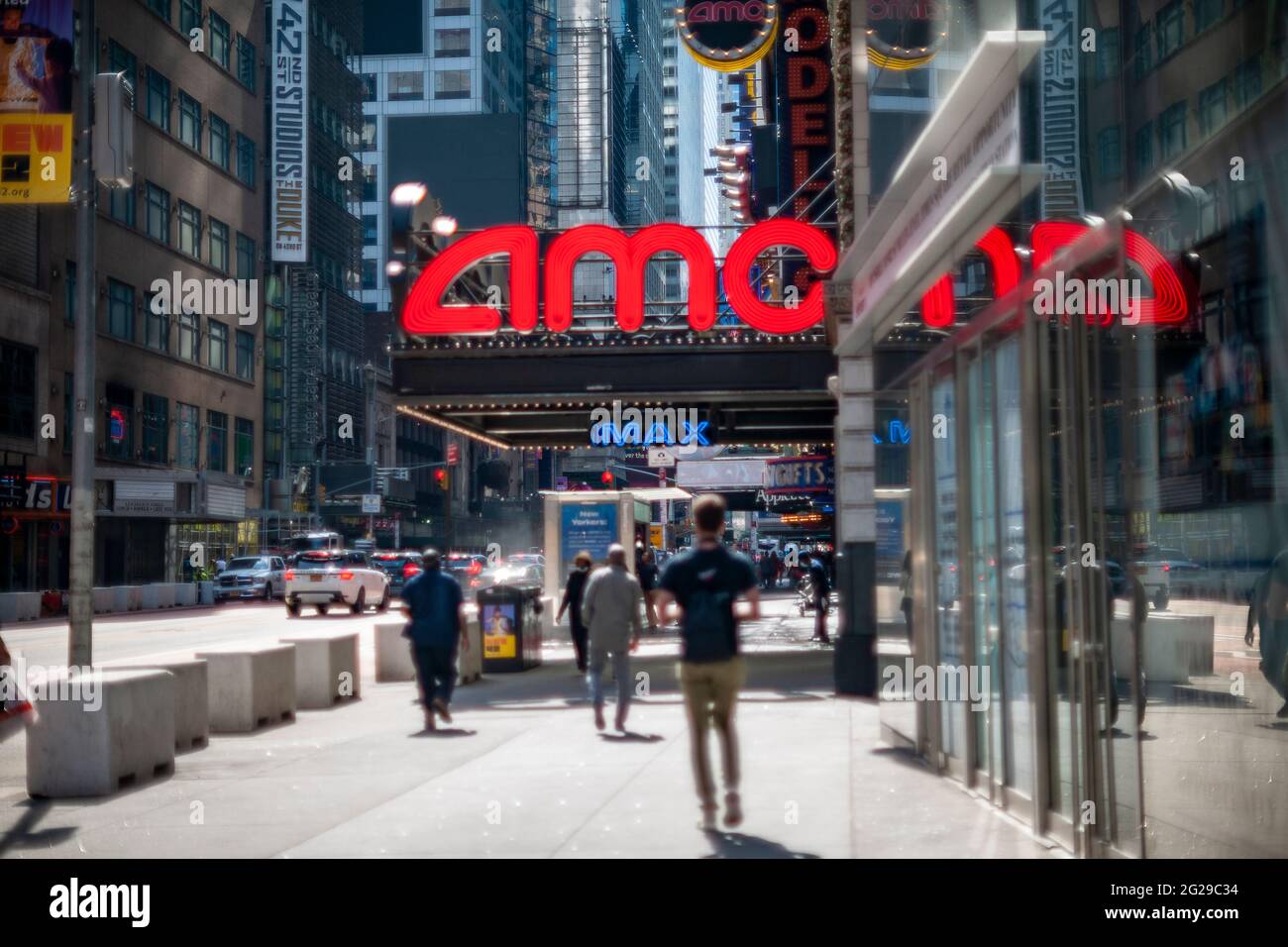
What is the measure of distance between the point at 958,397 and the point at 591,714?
25.8 ft

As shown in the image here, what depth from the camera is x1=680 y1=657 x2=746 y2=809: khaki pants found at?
363 inches

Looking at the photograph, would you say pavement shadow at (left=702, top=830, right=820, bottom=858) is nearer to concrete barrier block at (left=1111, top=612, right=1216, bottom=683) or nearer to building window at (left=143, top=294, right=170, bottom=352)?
concrete barrier block at (left=1111, top=612, right=1216, bottom=683)

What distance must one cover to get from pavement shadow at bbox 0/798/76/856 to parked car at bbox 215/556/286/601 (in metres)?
45.1

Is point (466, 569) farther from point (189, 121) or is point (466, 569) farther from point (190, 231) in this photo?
point (189, 121)

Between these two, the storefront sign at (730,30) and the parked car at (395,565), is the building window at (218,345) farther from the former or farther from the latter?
the storefront sign at (730,30)

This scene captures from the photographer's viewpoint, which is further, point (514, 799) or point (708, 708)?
point (514, 799)

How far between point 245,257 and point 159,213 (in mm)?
9895

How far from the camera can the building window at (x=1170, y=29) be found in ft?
22.1

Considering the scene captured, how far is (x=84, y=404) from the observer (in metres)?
17.2

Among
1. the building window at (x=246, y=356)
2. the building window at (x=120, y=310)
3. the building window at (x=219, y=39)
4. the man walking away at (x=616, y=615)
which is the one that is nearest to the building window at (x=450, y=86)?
the building window at (x=219, y=39)

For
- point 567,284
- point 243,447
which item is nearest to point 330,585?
point 567,284

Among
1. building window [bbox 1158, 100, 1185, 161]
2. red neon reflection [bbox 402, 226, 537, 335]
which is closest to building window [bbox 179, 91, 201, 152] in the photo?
red neon reflection [bbox 402, 226, 537, 335]
